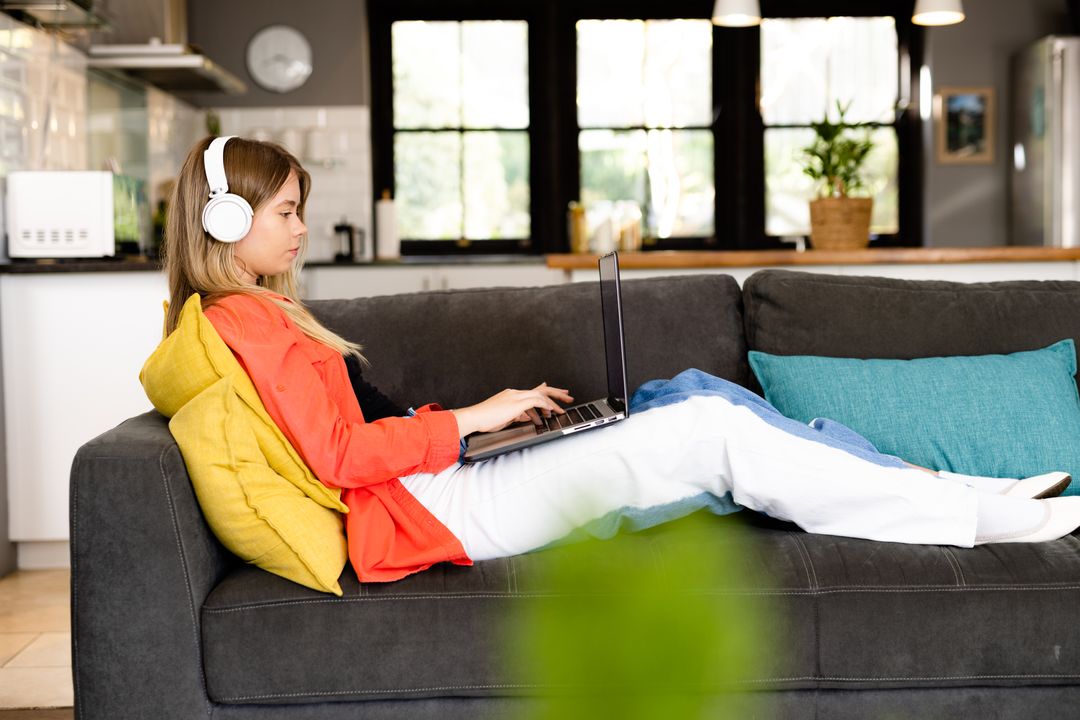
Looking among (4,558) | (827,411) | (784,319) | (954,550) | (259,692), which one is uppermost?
(784,319)

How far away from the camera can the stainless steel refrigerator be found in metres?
5.07

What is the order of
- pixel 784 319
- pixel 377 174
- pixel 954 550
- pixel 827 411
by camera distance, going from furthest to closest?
pixel 377 174 < pixel 784 319 < pixel 827 411 < pixel 954 550

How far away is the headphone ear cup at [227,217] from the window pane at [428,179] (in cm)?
411

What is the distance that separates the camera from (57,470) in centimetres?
332

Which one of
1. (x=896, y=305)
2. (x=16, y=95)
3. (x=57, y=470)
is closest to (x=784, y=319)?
(x=896, y=305)

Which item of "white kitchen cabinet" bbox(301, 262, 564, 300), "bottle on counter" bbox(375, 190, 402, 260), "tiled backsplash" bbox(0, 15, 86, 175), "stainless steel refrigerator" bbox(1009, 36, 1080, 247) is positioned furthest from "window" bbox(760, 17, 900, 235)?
"tiled backsplash" bbox(0, 15, 86, 175)

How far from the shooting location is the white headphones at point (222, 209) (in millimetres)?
1682

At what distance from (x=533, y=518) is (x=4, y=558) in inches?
90.7

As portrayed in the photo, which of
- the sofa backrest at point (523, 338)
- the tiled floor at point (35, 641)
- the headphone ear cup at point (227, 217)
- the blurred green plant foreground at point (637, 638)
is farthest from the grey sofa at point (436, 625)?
the blurred green plant foreground at point (637, 638)

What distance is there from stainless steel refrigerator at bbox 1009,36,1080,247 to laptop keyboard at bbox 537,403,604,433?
406cm

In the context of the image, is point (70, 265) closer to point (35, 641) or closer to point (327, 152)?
point (35, 641)

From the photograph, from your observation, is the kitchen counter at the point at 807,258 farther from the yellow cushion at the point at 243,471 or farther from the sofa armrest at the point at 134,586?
the sofa armrest at the point at 134,586

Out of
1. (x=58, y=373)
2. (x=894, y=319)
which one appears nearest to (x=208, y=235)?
(x=894, y=319)

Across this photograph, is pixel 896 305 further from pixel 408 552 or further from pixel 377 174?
pixel 377 174
